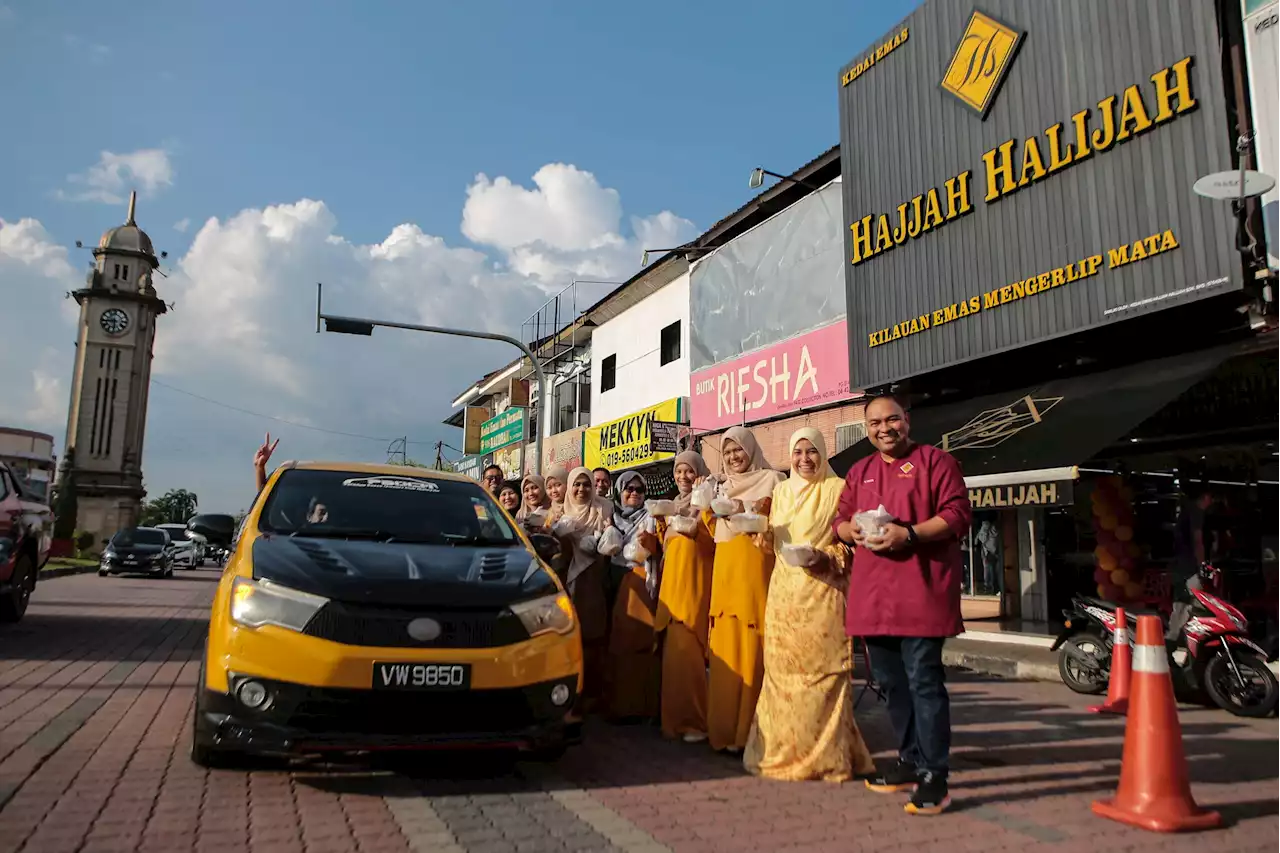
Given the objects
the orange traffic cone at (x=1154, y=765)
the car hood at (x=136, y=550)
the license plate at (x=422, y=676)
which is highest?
the car hood at (x=136, y=550)

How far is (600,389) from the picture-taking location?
23.9m

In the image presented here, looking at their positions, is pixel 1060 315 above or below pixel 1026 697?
above

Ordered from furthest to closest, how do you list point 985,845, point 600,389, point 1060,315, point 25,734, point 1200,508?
point 600,389, point 1200,508, point 1060,315, point 25,734, point 985,845

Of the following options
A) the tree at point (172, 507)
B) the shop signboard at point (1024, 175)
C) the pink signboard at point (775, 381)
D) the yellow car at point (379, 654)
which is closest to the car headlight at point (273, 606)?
the yellow car at point (379, 654)

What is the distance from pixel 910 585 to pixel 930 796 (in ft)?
3.02

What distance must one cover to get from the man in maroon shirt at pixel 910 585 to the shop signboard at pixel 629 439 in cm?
1318

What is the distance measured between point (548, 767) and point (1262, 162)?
27.7ft

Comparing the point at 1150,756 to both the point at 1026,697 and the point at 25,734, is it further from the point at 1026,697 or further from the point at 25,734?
the point at 25,734

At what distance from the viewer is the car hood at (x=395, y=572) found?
402 cm

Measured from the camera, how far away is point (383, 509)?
5227 mm

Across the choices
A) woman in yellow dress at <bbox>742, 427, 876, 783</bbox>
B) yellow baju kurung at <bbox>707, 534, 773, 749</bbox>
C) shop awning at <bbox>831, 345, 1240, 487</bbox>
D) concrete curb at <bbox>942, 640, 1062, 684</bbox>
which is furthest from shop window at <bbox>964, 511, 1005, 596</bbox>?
woman in yellow dress at <bbox>742, 427, 876, 783</bbox>

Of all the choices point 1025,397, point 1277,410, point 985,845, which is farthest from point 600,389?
point 985,845

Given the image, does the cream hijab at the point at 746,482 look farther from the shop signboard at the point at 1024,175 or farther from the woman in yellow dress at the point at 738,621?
the shop signboard at the point at 1024,175

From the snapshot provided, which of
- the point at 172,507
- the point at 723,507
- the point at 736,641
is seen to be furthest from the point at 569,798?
the point at 172,507
